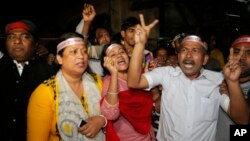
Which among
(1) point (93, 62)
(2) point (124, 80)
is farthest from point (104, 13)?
(2) point (124, 80)

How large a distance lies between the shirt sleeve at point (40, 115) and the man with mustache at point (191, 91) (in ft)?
2.72

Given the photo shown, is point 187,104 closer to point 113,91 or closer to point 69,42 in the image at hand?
point 113,91

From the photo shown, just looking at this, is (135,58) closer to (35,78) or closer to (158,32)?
(35,78)

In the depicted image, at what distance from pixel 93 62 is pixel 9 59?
1.26 metres

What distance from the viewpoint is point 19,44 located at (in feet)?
10.1

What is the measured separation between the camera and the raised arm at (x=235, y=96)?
2637 millimetres

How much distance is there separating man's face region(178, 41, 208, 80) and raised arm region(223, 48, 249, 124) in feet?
1.00

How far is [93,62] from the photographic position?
402 cm

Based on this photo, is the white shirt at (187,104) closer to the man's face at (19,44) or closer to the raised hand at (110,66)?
the raised hand at (110,66)

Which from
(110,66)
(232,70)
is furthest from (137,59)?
(232,70)

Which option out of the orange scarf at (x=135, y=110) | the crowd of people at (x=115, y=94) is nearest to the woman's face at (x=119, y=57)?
the crowd of people at (x=115, y=94)

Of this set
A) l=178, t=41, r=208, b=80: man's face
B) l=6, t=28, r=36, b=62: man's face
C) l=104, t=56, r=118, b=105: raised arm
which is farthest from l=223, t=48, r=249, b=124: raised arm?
l=6, t=28, r=36, b=62: man's face

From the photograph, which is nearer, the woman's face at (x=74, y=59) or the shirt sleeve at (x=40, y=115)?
the shirt sleeve at (x=40, y=115)

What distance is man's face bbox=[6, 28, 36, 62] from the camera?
10.1ft
